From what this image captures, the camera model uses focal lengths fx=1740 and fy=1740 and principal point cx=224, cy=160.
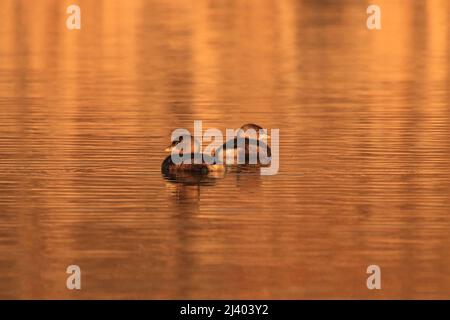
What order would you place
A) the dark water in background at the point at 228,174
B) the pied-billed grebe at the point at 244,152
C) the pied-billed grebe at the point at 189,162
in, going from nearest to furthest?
the dark water in background at the point at 228,174 → the pied-billed grebe at the point at 189,162 → the pied-billed grebe at the point at 244,152

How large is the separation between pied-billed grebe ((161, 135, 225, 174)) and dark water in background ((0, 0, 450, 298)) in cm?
19

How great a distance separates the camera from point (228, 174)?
16.8 meters

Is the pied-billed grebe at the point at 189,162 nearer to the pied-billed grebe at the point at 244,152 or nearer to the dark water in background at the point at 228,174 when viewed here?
the dark water in background at the point at 228,174

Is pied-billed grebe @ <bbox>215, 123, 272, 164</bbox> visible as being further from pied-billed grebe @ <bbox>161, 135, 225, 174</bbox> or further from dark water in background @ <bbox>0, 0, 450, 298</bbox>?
pied-billed grebe @ <bbox>161, 135, 225, 174</bbox>

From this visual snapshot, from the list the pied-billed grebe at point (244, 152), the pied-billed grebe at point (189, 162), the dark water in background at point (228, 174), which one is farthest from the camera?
the pied-billed grebe at point (244, 152)

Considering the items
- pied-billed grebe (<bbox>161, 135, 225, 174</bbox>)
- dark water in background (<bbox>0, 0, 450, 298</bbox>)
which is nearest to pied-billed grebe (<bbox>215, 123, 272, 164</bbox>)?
dark water in background (<bbox>0, 0, 450, 298</bbox>)

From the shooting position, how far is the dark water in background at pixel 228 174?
12438 millimetres

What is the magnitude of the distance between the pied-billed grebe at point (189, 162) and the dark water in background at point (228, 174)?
19 centimetres

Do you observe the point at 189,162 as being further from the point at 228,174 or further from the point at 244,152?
the point at 244,152

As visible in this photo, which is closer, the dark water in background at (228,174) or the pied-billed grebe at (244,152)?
the dark water in background at (228,174)

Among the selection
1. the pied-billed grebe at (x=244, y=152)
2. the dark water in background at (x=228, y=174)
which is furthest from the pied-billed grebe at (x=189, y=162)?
the pied-billed grebe at (x=244, y=152)

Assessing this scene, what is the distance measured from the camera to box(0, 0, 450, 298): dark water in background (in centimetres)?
1244

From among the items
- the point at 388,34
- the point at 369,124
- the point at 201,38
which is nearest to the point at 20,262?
the point at 369,124

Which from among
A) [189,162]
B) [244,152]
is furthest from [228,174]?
[244,152]
